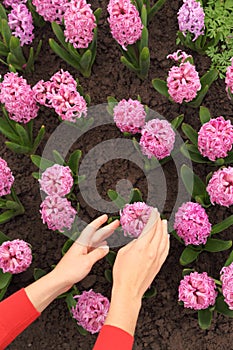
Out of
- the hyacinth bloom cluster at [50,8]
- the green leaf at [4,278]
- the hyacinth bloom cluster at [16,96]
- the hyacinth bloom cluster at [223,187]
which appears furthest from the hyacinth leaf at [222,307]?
the hyacinth bloom cluster at [50,8]

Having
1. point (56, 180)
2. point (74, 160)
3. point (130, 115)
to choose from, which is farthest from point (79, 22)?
point (56, 180)

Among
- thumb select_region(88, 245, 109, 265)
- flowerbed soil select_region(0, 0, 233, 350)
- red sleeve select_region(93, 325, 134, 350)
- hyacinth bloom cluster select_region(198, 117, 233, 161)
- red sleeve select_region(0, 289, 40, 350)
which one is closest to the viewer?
red sleeve select_region(93, 325, 134, 350)

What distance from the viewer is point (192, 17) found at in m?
2.47

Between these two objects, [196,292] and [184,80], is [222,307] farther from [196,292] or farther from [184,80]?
[184,80]

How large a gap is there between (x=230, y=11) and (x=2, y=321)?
192cm

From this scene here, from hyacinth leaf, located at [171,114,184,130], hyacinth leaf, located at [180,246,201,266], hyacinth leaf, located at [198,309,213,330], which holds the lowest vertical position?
hyacinth leaf, located at [198,309,213,330]

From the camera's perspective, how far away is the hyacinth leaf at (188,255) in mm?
2380

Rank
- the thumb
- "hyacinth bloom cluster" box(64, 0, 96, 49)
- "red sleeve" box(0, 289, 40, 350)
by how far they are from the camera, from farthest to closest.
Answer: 1. "hyacinth bloom cluster" box(64, 0, 96, 49)
2. the thumb
3. "red sleeve" box(0, 289, 40, 350)

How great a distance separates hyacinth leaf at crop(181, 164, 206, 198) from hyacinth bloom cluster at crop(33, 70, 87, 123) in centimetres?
55

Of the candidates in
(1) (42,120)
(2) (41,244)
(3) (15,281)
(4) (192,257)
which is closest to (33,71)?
(1) (42,120)

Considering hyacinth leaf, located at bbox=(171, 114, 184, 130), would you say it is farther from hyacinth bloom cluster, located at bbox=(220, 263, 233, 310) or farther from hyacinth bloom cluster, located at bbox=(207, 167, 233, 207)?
hyacinth bloom cluster, located at bbox=(220, 263, 233, 310)

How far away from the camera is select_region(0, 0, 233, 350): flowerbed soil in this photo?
2541mm

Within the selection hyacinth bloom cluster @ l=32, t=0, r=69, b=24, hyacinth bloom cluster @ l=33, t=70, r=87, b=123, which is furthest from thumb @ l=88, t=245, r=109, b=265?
hyacinth bloom cluster @ l=32, t=0, r=69, b=24

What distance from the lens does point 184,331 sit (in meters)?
2.54
